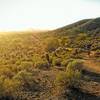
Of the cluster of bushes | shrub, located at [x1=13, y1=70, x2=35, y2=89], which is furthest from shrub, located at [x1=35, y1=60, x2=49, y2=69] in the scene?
the cluster of bushes

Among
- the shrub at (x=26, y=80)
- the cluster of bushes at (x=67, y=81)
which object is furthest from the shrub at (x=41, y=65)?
the cluster of bushes at (x=67, y=81)

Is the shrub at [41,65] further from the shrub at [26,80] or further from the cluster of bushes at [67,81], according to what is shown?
the cluster of bushes at [67,81]

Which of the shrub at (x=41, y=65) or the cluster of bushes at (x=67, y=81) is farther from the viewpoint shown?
the shrub at (x=41, y=65)

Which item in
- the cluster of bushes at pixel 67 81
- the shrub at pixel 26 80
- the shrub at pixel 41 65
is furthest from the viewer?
the shrub at pixel 41 65

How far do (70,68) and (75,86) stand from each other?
4755 millimetres

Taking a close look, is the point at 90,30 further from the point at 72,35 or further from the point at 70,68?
the point at 70,68

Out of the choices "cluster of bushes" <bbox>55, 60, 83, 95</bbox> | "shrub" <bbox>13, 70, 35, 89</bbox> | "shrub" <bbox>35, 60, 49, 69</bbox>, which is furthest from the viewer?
"shrub" <bbox>35, 60, 49, 69</bbox>

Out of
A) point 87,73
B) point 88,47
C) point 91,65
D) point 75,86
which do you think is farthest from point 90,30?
point 75,86

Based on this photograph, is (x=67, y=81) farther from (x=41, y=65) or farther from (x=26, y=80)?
(x=41, y=65)

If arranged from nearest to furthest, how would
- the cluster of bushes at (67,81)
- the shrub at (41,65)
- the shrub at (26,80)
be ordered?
the cluster of bushes at (67,81) → the shrub at (26,80) → the shrub at (41,65)

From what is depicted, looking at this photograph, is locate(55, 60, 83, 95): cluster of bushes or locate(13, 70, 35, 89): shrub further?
locate(13, 70, 35, 89): shrub

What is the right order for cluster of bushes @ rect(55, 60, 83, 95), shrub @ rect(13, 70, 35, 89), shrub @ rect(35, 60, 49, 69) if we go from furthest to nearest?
shrub @ rect(35, 60, 49, 69)
shrub @ rect(13, 70, 35, 89)
cluster of bushes @ rect(55, 60, 83, 95)

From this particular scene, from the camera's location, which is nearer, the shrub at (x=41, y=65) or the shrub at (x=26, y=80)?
the shrub at (x=26, y=80)

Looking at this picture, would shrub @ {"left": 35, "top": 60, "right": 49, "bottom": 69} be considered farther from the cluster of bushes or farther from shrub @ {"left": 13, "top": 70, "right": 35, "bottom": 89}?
the cluster of bushes
